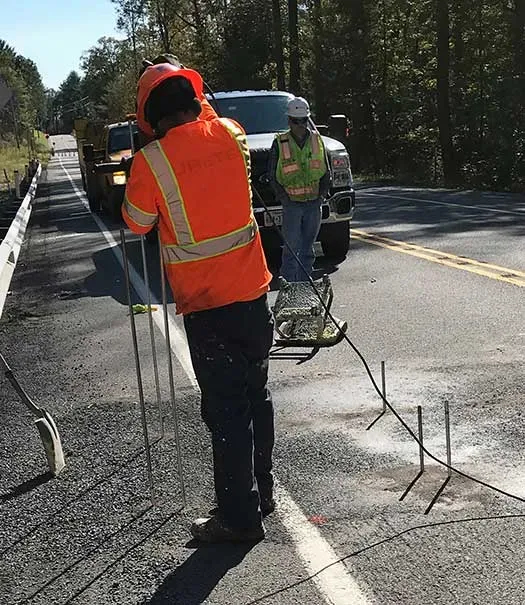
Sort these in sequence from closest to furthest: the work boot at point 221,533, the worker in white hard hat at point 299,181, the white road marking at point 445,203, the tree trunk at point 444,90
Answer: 1. the work boot at point 221,533
2. the worker in white hard hat at point 299,181
3. the white road marking at point 445,203
4. the tree trunk at point 444,90

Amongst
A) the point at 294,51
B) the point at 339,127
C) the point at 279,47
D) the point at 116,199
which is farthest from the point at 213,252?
the point at 279,47

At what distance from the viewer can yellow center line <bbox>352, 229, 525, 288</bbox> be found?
10023 millimetres

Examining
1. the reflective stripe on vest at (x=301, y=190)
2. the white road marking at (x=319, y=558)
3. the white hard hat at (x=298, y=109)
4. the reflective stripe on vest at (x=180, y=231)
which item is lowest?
the white road marking at (x=319, y=558)

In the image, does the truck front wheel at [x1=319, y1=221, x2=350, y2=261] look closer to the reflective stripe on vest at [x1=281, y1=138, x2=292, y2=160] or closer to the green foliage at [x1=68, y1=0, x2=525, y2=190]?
the reflective stripe on vest at [x1=281, y1=138, x2=292, y2=160]

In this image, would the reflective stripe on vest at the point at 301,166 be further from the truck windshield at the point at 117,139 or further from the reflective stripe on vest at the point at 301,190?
the truck windshield at the point at 117,139

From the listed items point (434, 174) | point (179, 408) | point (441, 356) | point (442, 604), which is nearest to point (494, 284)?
point (441, 356)

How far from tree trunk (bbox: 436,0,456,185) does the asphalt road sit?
23.8 metres

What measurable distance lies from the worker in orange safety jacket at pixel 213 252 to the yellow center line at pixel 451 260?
5972 millimetres

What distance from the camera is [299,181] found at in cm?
927

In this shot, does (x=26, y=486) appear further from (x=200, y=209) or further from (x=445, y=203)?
(x=445, y=203)

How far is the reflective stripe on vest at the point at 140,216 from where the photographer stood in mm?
3939

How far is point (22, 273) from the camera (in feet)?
44.7

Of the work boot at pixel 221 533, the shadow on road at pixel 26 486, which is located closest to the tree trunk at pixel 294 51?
the shadow on road at pixel 26 486

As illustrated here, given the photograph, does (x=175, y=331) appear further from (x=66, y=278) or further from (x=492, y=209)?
(x=492, y=209)
